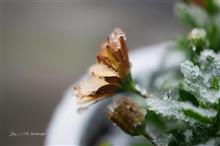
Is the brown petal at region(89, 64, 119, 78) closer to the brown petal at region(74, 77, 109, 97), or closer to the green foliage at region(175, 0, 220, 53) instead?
the brown petal at region(74, 77, 109, 97)

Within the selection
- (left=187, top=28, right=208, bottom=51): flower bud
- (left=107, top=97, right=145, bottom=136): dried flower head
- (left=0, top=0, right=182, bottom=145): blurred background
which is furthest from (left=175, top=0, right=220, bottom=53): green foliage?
(left=0, top=0, right=182, bottom=145): blurred background

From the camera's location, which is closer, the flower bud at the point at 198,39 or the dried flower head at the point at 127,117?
the dried flower head at the point at 127,117

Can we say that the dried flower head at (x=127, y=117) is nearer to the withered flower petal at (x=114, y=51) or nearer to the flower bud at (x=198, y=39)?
the withered flower petal at (x=114, y=51)

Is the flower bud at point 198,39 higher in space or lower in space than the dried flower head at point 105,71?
higher

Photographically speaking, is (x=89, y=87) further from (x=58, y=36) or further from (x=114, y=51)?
(x=58, y=36)

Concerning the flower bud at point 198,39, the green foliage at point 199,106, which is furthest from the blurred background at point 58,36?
the green foliage at point 199,106

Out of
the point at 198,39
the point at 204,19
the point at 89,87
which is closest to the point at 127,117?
the point at 89,87

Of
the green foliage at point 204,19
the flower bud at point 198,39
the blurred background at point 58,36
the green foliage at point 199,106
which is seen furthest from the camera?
the blurred background at point 58,36
